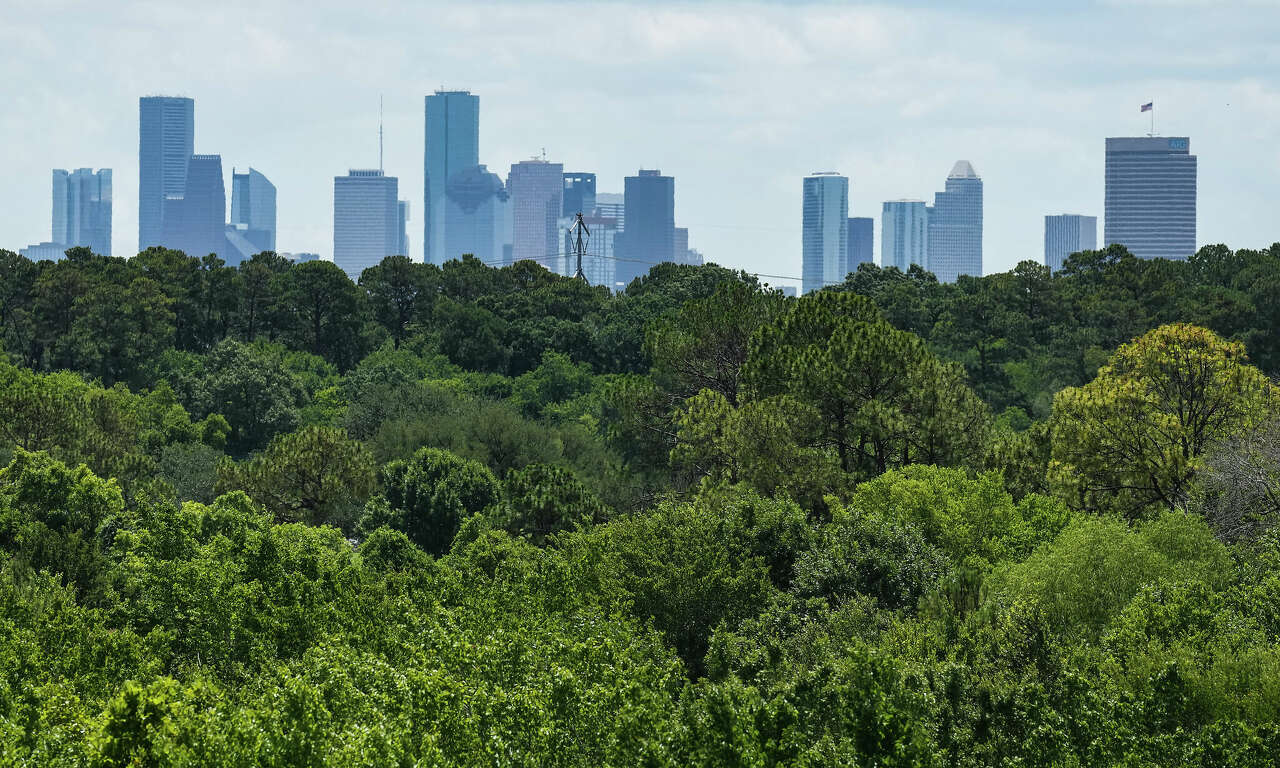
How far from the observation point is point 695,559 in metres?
32.4

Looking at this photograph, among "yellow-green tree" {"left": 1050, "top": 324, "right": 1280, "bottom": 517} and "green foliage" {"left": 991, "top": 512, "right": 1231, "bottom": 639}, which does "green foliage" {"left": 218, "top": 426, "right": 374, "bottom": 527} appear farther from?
"green foliage" {"left": 991, "top": 512, "right": 1231, "bottom": 639}

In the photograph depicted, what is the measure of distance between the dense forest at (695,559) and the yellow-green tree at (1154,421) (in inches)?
4.3

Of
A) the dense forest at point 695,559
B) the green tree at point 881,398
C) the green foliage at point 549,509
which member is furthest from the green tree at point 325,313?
the green tree at point 881,398

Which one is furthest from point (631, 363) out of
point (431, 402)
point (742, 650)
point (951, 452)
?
point (742, 650)

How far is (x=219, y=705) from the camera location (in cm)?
1891

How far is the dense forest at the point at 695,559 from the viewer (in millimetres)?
18172

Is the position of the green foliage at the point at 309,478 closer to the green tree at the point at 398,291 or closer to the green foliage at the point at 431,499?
the green foliage at the point at 431,499

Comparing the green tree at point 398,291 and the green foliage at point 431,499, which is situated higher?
the green tree at point 398,291

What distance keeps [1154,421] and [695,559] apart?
43.1 feet

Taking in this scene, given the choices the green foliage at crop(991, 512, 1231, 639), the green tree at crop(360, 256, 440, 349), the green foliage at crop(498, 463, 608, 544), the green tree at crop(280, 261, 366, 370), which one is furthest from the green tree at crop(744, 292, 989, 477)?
the green tree at crop(360, 256, 440, 349)

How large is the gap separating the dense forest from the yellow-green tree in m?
0.11

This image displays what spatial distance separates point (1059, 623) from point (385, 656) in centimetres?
1249

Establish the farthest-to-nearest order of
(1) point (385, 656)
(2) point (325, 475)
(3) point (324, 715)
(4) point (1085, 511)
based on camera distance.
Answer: (2) point (325, 475) < (4) point (1085, 511) < (1) point (385, 656) < (3) point (324, 715)

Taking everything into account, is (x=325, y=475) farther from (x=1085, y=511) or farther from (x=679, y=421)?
(x=1085, y=511)
